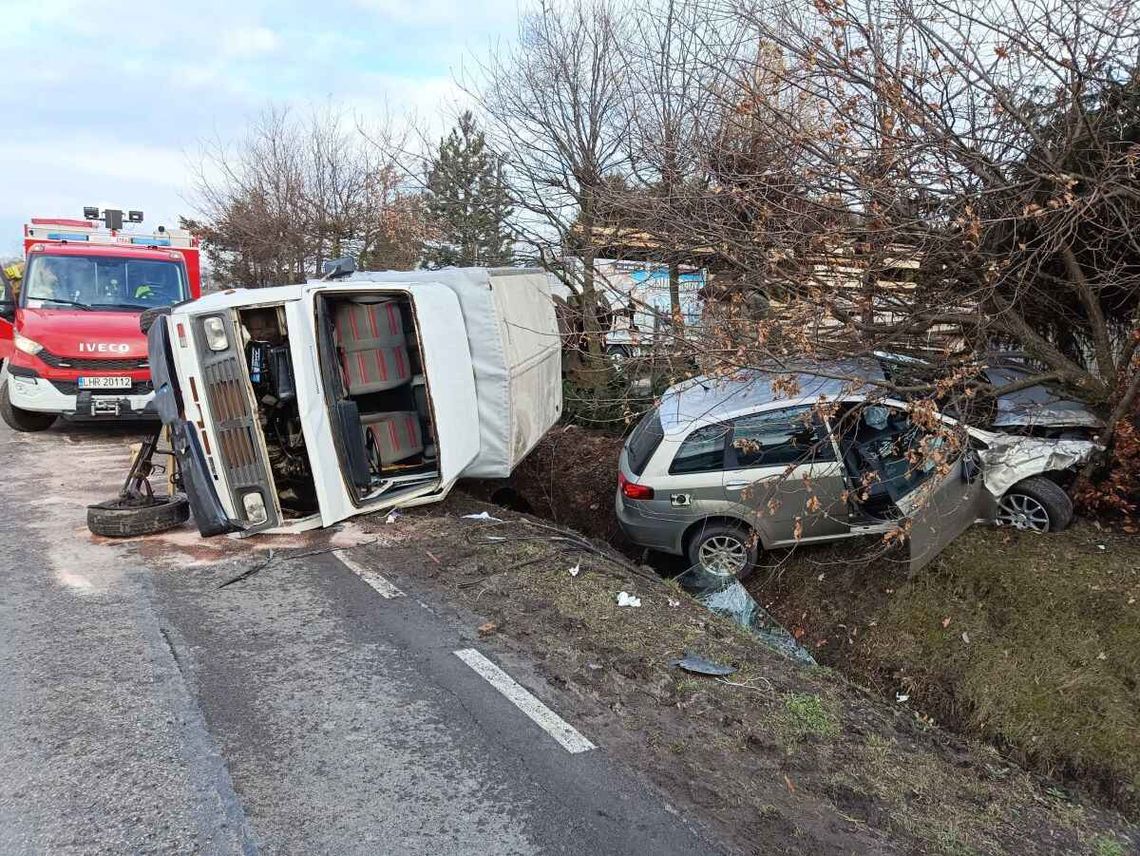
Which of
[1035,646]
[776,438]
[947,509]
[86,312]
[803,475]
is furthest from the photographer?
[86,312]

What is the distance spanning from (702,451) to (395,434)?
2.98 metres

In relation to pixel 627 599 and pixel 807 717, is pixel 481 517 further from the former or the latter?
pixel 807 717

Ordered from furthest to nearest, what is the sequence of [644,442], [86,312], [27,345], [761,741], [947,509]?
[86,312], [27,345], [644,442], [947,509], [761,741]

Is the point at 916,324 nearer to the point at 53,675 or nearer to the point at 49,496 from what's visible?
the point at 53,675

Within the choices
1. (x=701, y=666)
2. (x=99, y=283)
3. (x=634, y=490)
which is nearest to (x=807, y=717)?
(x=701, y=666)

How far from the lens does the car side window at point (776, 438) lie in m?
6.94

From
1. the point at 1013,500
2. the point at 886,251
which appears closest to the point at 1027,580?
the point at 1013,500

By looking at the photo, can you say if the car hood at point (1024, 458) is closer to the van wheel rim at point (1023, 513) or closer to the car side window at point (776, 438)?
the van wheel rim at point (1023, 513)

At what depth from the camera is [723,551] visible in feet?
24.4

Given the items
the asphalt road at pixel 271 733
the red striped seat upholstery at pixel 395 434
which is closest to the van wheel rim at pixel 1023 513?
the asphalt road at pixel 271 733

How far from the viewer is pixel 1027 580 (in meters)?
5.78

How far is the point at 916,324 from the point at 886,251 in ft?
2.42

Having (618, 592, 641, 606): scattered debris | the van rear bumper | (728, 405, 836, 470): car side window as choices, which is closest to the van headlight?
the van rear bumper

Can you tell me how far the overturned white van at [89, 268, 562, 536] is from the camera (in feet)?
20.9
